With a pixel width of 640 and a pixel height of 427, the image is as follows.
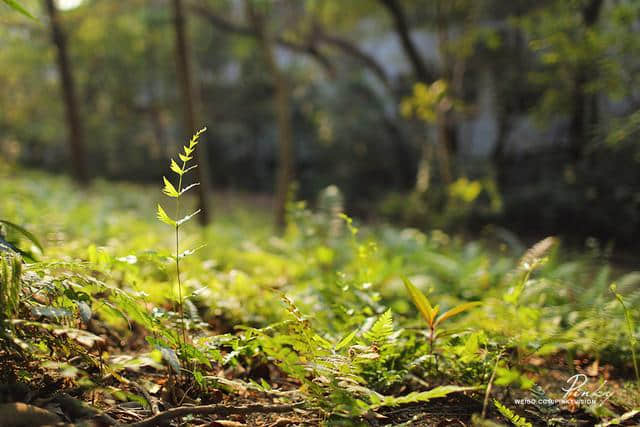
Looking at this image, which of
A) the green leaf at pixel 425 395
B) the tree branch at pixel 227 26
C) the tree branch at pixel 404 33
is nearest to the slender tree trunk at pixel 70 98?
the tree branch at pixel 227 26

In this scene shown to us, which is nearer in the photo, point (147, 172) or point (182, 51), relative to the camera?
point (182, 51)

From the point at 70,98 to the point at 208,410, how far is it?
12362 millimetres

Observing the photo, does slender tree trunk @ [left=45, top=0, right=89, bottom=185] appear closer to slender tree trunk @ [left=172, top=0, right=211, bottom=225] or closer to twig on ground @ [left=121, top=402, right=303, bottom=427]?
slender tree trunk @ [left=172, top=0, right=211, bottom=225]

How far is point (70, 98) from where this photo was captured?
1183cm

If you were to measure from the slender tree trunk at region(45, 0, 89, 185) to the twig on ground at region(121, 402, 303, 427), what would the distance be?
12100 mm

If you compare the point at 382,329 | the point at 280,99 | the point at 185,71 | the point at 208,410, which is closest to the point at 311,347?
the point at 382,329

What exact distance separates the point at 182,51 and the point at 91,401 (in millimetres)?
6411

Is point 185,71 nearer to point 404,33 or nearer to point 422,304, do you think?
point 422,304

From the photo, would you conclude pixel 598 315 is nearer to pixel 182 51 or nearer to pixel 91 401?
pixel 91 401

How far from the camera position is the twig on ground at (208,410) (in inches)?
53.7

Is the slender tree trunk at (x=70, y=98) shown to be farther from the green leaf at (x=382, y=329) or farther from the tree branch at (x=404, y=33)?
the green leaf at (x=382, y=329)

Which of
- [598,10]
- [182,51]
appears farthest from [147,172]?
[598,10]

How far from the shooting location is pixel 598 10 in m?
8.41

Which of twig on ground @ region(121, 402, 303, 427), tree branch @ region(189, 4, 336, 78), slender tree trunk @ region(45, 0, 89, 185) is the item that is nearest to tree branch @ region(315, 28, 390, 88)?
tree branch @ region(189, 4, 336, 78)
